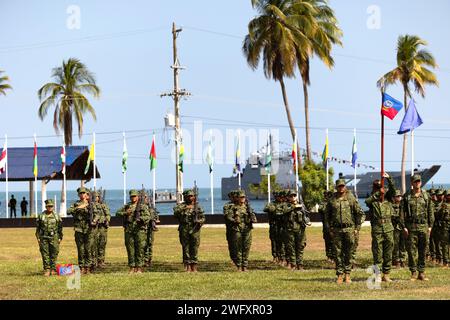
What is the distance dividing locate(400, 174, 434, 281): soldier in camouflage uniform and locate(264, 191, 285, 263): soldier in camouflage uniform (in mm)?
4296

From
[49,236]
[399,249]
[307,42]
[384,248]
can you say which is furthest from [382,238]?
[307,42]

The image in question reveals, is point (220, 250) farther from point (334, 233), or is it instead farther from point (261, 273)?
point (334, 233)

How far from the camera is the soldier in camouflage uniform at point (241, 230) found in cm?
2241

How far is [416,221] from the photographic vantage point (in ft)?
64.0

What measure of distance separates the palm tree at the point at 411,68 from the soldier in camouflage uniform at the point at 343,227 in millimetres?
39821

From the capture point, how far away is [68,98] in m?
67.2

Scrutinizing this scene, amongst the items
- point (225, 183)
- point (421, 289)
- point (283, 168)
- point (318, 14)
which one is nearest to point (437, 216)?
point (421, 289)

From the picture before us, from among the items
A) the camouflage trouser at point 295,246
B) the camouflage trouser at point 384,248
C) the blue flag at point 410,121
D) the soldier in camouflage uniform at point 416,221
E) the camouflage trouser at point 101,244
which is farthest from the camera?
the blue flag at point 410,121

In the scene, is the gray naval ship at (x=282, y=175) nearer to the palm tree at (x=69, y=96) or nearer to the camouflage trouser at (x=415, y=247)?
the palm tree at (x=69, y=96)

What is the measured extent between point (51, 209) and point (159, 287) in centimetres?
500

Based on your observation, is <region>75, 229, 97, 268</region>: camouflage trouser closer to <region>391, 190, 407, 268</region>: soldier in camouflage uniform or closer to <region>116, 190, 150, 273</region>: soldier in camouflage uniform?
<region>116, 190, 150, 273</region>: soldier in camouflage uniform

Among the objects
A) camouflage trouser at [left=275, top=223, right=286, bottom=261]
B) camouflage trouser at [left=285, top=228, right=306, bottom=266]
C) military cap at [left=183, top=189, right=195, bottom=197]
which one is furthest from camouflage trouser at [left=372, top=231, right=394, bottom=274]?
military cap at [left=183, top=189, right=195, bottom=197]

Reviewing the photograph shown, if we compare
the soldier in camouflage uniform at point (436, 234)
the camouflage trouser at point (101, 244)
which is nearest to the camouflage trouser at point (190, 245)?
the camouflage trouser at point (101, 244)

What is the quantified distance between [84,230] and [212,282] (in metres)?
4.26
